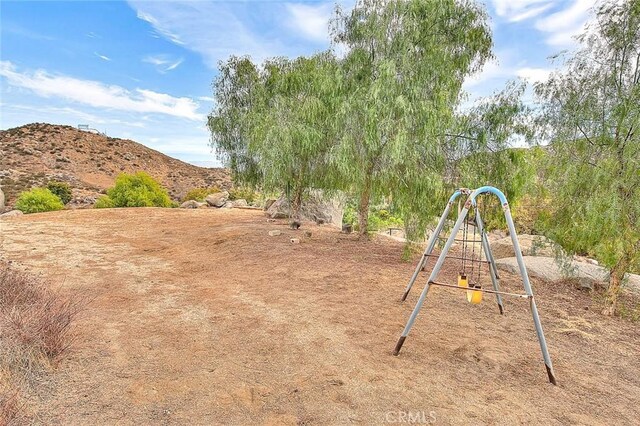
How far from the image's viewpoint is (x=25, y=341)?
2.96m

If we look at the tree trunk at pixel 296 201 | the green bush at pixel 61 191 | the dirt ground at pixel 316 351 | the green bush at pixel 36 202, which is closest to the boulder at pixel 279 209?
the tree trunk at pixel 296 201

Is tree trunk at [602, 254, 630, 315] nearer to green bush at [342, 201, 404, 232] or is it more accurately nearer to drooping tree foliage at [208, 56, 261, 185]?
drooping tree foliage at [208, 56, 261, 185]

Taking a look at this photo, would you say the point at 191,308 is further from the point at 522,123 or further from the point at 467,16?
the point at 467,16

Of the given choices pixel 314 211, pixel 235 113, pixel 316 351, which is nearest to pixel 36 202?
pixel 235 113

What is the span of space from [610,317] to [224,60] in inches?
447

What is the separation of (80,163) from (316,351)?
34.8m

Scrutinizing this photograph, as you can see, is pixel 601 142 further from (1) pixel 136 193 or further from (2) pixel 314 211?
(1) pixel 136 193

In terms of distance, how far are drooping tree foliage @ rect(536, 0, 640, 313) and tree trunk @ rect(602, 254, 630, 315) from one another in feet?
0.04

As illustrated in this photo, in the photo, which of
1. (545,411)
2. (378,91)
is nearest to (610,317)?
(545,411)

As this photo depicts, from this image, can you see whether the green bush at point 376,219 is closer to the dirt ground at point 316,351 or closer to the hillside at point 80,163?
the dirt ground at point 316,351

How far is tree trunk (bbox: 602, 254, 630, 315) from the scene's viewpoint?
4.77m

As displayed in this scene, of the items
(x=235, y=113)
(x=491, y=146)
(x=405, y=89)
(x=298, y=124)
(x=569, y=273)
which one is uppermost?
(x=235, y=113)

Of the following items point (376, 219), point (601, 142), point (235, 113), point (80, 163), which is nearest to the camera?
point (601, 142)

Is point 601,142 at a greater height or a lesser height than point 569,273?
greater
